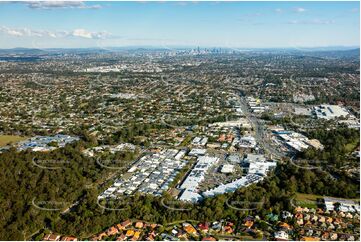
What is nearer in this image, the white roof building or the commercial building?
the commercial building

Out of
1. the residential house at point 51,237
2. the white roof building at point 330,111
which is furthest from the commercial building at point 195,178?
the white roof building at point 330,111

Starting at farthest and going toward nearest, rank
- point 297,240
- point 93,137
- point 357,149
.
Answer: point 93,137
point 357,149
point 297,240

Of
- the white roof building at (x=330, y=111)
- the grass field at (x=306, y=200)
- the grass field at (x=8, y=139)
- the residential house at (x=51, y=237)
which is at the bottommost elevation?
the grass field at (x=8, y=139)

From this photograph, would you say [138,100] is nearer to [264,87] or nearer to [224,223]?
[264,87]

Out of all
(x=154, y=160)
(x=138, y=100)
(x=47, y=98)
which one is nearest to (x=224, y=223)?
(x=154, y=160)

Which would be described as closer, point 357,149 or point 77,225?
point 77,225

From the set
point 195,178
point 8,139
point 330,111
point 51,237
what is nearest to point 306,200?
point 195,178

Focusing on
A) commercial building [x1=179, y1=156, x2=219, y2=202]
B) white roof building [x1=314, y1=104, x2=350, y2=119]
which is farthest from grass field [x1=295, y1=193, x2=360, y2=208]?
white roof building [x1=314, y1=104, x2=350, y2=119]

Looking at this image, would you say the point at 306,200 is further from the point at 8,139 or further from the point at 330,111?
the point at 8,139

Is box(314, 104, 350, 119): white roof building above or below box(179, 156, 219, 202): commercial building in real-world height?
above

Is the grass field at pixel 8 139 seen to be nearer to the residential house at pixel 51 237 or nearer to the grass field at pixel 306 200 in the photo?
the residential house at pixel 51 237

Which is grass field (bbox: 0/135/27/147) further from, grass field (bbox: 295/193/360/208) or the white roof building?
the white roof building
